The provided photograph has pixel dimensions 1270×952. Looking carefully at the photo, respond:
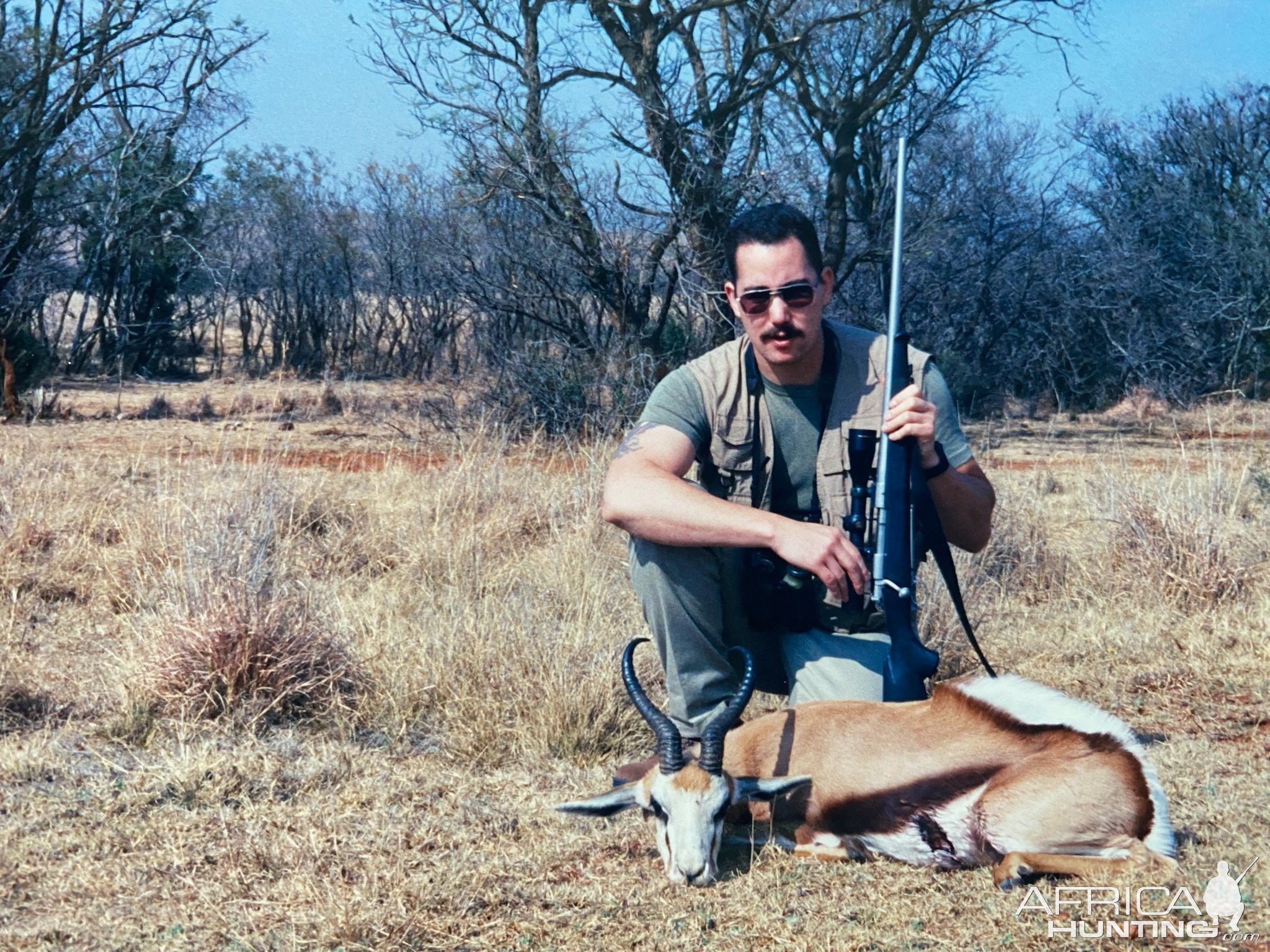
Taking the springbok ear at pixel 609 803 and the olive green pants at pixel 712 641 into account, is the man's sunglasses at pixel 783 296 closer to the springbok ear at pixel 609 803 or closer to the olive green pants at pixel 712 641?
the olive green pants at pixel 712 641

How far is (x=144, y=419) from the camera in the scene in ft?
40.1

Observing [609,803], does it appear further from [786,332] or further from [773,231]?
[773,231]

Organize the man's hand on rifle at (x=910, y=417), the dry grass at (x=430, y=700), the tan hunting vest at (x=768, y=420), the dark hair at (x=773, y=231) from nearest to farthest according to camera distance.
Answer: the dry grass at (x=430, y=700)
the man's hand on rifle at (x=910, y=417)
the dark hair at (x=773, y=231)
the tan hunting vest at (x=768, y=420)

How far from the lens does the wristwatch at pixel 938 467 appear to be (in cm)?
343

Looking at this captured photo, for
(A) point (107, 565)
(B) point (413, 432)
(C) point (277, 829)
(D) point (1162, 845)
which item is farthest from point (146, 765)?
(B) point (413, 432)

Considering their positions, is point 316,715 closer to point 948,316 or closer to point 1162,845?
point 1162,845

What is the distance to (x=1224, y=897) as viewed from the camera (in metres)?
2.84

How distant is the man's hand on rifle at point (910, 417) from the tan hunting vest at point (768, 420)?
30cm

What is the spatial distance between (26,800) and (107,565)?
2.19 m

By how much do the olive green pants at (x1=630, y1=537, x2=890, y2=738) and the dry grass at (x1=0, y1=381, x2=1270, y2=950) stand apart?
1.48 feet

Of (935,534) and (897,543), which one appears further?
(935,534)

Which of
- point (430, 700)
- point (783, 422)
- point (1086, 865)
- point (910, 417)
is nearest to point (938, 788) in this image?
point (1086, 865)

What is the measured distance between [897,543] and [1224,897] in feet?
3.69

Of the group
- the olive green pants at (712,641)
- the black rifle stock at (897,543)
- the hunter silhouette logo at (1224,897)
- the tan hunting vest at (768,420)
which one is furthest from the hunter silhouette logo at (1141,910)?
the tan hunting vest at (768,420)
